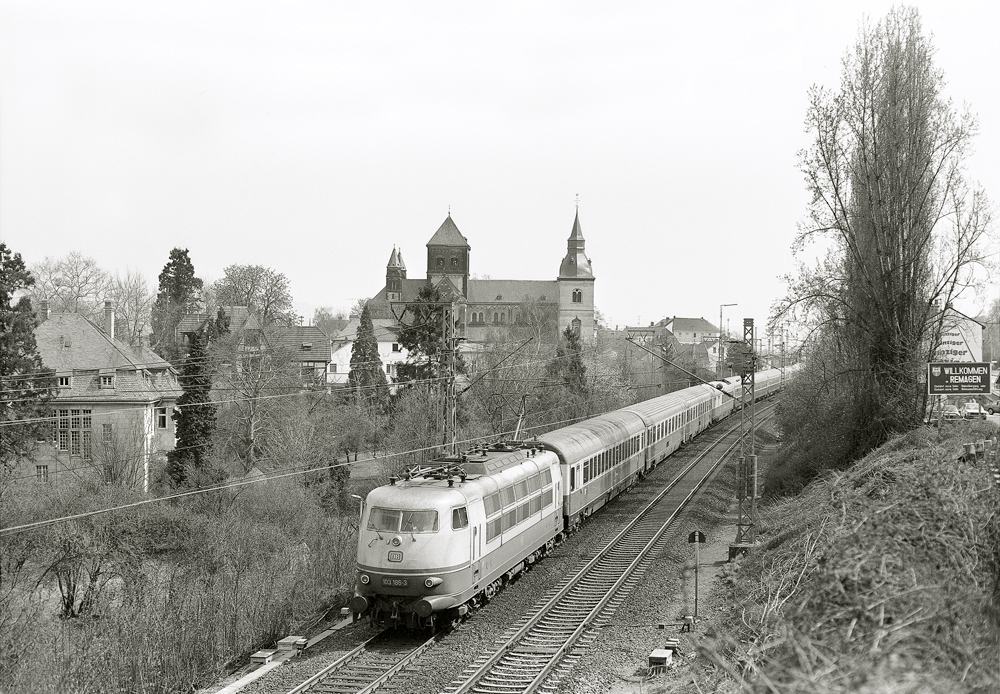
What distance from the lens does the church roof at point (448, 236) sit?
134875 mm

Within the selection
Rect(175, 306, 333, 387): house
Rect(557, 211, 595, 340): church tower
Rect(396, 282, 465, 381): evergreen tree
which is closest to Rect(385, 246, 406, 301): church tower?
Rect(557, 211, 595, 340): church tower

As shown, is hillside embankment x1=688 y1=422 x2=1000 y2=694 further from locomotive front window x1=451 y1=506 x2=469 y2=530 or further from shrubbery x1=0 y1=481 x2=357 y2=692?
shrubbery x1=0 y1=481 x2=357 y2=692

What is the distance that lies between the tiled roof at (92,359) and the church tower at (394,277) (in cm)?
9115

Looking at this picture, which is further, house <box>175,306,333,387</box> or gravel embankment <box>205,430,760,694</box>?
house <box>175,306,333,387</box>

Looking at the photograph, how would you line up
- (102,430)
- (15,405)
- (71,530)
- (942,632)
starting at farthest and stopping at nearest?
(102,430)
(15,405)
(71,530)
(942,632)

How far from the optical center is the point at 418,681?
1450 centimetres

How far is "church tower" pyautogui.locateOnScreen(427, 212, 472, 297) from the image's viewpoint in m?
135

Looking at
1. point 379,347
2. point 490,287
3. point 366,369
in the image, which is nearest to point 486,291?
point 490,287

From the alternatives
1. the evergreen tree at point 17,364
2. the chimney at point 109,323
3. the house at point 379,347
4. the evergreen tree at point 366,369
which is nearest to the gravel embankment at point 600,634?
the evergreen tree at point 17,364

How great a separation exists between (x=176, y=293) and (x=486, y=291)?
5372 centimetres

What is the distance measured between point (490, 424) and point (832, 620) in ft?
120

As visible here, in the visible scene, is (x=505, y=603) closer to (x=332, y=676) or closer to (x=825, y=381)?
(x=332, y=676)

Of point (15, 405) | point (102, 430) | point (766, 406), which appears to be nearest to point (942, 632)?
point (15, 405)

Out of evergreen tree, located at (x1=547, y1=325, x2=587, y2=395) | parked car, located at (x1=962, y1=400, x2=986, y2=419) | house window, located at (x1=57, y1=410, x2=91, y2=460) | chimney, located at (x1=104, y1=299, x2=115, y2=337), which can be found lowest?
house window, located at (x1=57, y1=410, x2=91, y2=460)
